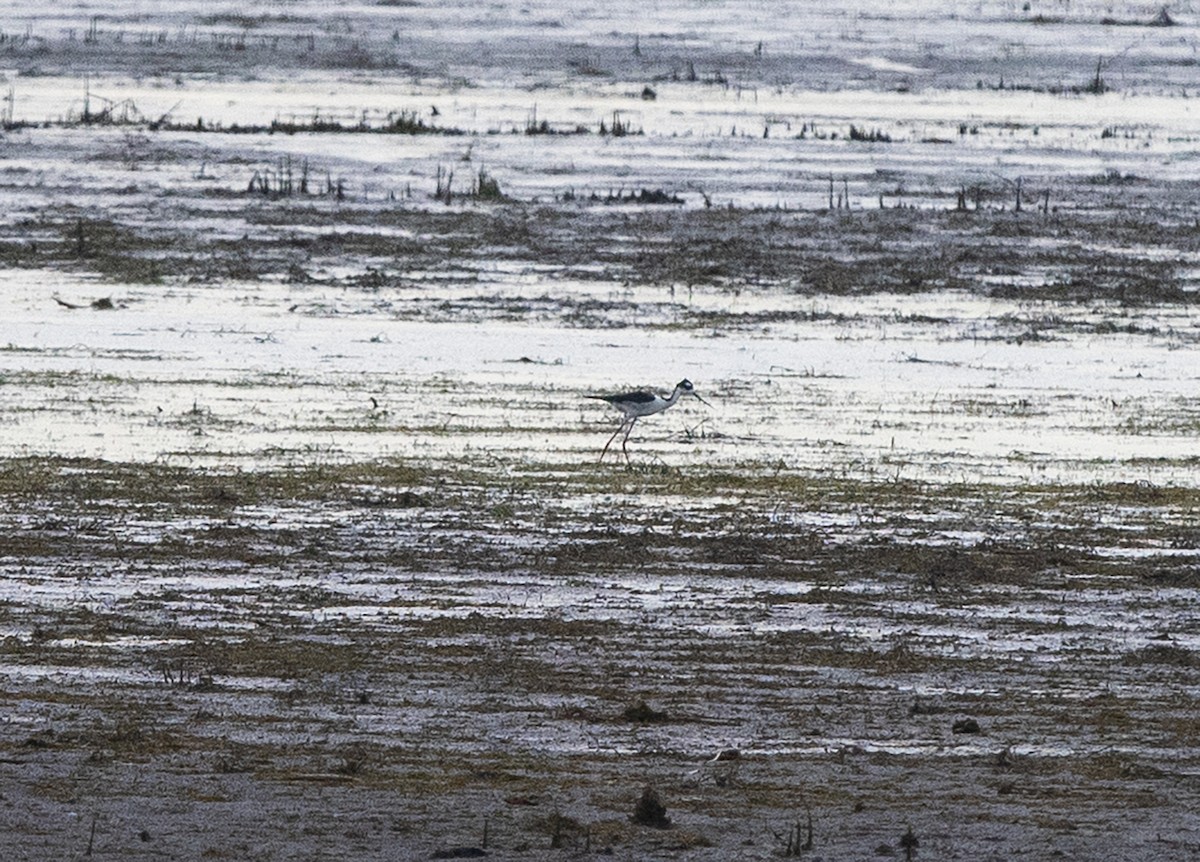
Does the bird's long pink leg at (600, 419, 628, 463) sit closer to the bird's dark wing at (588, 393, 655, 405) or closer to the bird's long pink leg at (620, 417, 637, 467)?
the bird's long pink leg at (620, 417, 637, 467)

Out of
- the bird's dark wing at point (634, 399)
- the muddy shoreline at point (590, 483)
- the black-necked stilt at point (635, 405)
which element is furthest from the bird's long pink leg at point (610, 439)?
the bird's dark wing at point (634, 399)

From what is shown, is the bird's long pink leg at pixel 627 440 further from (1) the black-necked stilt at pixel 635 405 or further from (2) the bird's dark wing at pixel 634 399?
(2) the bird's dark wing at pixel 634 399

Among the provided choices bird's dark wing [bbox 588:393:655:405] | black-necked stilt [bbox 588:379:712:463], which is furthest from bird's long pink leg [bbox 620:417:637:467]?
bird's dark wing [bbox 588:393:655:405]

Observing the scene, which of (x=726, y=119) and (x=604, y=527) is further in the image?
(x=726, y=119)

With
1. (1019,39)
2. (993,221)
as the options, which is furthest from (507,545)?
(1019,39)

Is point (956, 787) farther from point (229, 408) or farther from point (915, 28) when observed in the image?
point (915, 28)

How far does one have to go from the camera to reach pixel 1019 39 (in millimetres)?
42094

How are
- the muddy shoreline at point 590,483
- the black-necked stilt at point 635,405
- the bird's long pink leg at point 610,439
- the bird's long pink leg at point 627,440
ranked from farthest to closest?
1. the black-necked stilt at point 635,405
2. the bird's long pink leg at point 610,439
3. the bird's long pink leg at point 627,440
4. the muddy shoreline at point 590,483

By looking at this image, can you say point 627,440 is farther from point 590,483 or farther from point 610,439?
point 590,483

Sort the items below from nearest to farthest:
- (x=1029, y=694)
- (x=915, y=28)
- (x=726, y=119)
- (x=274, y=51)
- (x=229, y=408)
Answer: (x=1029, y=694) < (x=229, y=408) < (x=726, y=119) < (x=274, y=51) < (x=915, y=28)

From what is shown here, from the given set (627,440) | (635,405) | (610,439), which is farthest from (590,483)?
(627,440)

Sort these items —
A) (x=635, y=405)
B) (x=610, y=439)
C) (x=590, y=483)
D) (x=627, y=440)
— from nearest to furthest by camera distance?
1. (x=590, y=483)
2. (x=635, y=405)
3. (x=610, y=439)
4. (x=627, y=440)

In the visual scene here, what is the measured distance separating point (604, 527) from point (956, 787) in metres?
4.47

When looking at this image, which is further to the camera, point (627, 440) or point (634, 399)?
point (627, 440)
